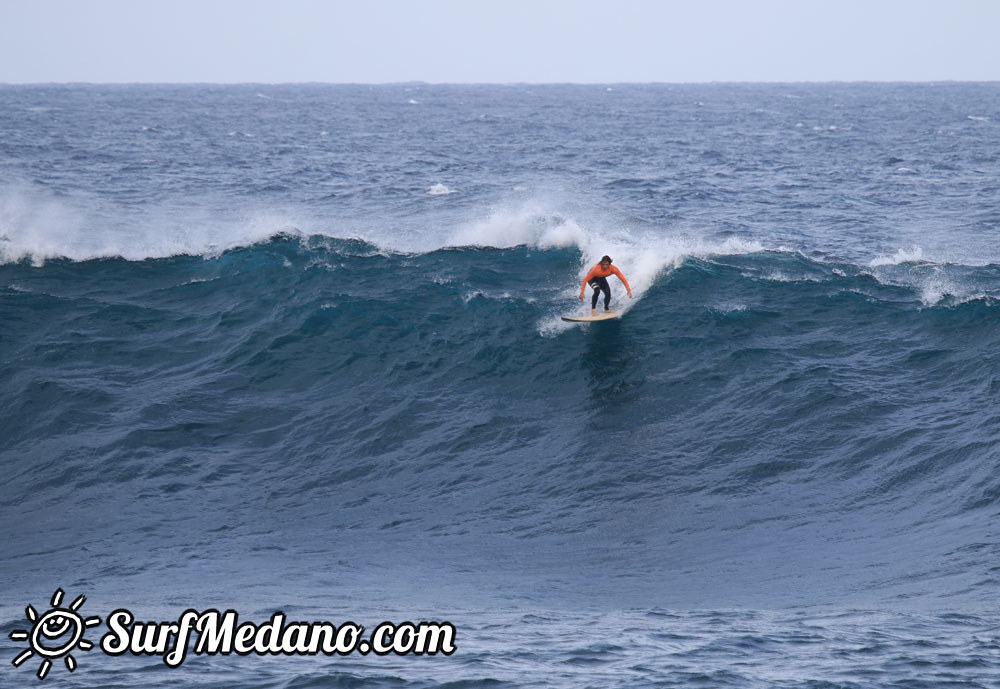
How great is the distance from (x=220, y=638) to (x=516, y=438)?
7.70 metres

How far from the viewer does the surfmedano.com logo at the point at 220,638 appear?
941 cm

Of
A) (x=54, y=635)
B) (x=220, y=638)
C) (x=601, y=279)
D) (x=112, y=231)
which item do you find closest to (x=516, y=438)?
(x=601, y=279)

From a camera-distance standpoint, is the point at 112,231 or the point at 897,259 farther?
the point at 112,231

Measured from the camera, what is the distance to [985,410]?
16.5m

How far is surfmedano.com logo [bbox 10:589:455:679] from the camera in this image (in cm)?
941

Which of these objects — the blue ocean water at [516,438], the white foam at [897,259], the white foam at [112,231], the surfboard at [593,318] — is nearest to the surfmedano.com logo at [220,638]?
the blue ocean water at [516,438]

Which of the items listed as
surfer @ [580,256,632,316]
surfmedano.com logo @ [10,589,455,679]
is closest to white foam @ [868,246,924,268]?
surfer @ [580,256,632,316]

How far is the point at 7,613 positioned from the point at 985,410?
47.7 ft

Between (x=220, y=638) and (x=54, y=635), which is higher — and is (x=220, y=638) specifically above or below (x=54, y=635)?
above

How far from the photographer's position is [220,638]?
31.8ft

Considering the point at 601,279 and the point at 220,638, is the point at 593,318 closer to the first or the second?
the point at 601,279

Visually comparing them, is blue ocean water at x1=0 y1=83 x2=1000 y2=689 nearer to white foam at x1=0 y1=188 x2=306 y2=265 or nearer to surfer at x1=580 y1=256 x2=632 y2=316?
white foam at x1=0 y1=188 x2=306 y2=265

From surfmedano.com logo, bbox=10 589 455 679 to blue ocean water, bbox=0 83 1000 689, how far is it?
10.0 inches

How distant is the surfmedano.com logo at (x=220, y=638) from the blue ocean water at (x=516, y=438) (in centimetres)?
25
